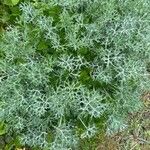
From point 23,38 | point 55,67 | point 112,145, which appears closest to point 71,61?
point 55,67

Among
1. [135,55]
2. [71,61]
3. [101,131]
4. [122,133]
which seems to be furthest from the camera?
[122,133]

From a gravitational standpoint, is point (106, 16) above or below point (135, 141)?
above

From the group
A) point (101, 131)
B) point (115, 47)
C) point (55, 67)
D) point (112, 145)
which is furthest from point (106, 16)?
point (112, 145)

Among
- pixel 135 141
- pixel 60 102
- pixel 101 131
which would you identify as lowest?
pixel 135 141

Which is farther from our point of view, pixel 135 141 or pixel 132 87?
pixel 135 141

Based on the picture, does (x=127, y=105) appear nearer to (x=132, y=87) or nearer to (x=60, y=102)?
(x=132, y=87)

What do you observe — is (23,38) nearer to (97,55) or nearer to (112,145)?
(97,55)

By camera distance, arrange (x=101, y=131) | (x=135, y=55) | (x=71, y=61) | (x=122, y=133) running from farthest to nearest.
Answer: (x=122, y=133), (x=101, y=131), (x=135, y=55), (x=71, y=61)
